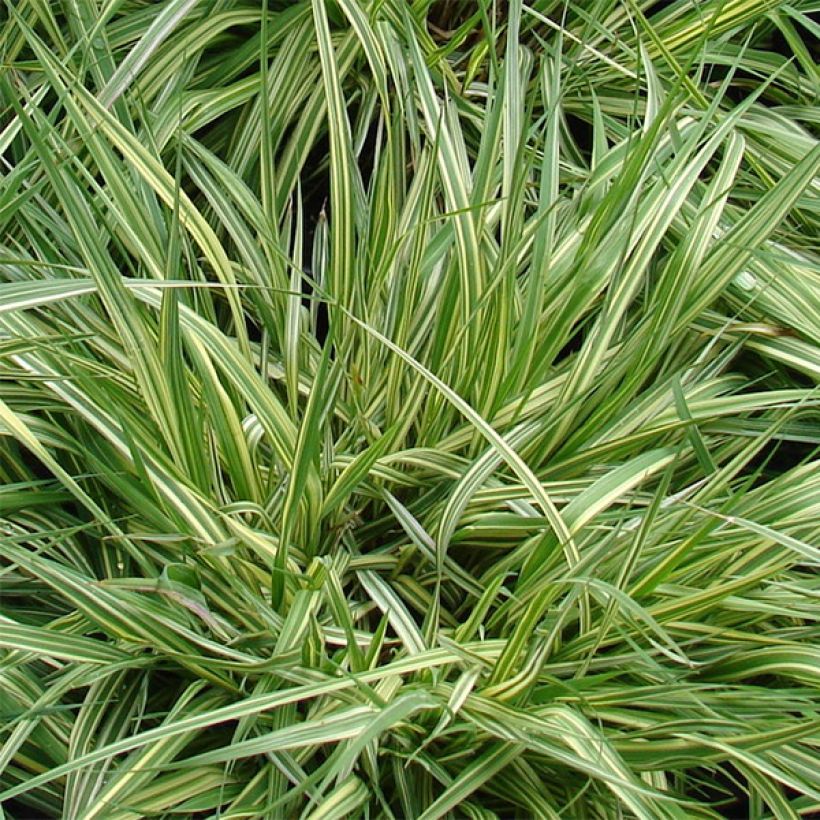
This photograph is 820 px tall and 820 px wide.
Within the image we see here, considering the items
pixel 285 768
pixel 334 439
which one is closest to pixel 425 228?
pixel 334 439

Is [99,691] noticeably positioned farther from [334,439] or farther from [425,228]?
[425,228]

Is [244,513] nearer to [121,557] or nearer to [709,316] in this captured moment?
[121,557]

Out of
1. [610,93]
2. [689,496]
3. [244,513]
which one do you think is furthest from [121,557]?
[610,93]

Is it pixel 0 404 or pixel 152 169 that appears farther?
pixel 152 169

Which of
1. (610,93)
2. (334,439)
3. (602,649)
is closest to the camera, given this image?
(602,649)

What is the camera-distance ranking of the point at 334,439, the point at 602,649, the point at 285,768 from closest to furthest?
the point at 285,768
the point at 602,649
the point at 334,439

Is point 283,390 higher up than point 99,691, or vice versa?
point 283,390

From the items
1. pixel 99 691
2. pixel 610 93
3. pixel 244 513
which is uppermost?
pixel 610 93
